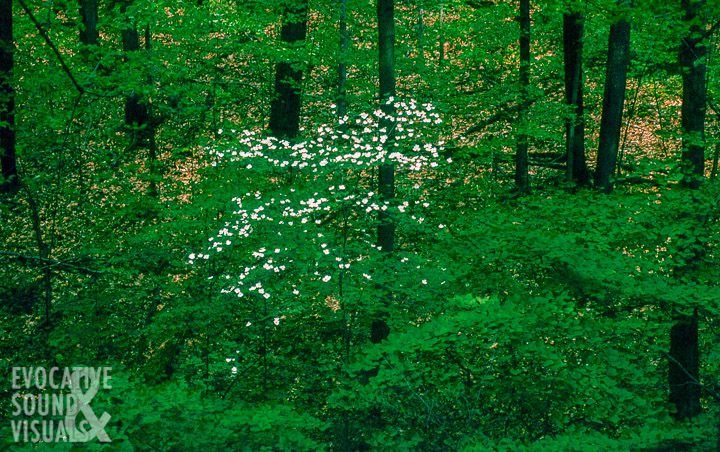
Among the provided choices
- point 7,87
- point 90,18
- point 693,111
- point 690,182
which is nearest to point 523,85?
point 693,111

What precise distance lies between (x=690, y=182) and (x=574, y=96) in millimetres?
5527

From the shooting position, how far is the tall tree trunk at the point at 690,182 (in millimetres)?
7012

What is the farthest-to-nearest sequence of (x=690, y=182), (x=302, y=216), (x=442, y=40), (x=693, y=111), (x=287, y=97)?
1. (x=442, y=40)
2. (x=287, y=97)
3. (x=302, y=216)
4. (x=690, y=182)
5. (x=693, y=111)

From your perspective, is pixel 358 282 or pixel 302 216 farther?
pixel 302 216

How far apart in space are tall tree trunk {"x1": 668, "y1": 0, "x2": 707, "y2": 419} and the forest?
0.11 ft

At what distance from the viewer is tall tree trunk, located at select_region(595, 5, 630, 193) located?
988 cm

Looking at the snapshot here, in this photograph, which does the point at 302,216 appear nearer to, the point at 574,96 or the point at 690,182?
the point at 690,182

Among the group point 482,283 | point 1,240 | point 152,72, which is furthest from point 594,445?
point 1,240

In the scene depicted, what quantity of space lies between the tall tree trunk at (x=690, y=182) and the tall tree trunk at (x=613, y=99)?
1621 mm

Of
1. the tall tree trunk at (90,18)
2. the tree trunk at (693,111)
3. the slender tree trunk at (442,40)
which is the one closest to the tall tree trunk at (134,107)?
the tall tree trunk at (90,18)

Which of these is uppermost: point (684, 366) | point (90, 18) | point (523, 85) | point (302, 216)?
point (90, 18)

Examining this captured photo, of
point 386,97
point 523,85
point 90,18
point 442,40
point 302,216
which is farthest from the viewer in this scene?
point 442,40

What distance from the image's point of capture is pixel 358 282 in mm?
8008

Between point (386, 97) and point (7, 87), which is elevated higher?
point (7, 87)
